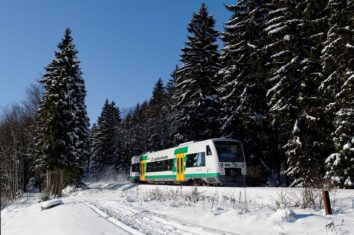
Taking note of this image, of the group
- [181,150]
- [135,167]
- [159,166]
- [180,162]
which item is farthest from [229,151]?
[135,167]

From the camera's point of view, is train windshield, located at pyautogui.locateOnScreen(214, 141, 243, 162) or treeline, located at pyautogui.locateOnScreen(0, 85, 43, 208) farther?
treeline, located at pyautogui.locateOnScreen(0, 85, 43, 208)

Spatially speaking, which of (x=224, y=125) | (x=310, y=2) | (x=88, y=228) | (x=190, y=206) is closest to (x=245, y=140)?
(x=224, y=125)

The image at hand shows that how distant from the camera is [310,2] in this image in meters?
20.7

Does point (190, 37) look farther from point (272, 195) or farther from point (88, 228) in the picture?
point (88, 228)

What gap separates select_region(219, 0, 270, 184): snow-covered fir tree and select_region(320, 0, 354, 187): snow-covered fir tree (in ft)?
26.7

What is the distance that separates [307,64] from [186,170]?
1029cm

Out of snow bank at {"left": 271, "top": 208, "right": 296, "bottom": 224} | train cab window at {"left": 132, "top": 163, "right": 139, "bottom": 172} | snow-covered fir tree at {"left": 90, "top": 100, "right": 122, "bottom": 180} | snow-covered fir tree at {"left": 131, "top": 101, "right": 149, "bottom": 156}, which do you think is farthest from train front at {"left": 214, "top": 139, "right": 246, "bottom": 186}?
snow-covered fir tree at {"left": 90, "top": 100, "right": 122, "bottom": 180}

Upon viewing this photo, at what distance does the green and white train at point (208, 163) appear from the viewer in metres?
21.4

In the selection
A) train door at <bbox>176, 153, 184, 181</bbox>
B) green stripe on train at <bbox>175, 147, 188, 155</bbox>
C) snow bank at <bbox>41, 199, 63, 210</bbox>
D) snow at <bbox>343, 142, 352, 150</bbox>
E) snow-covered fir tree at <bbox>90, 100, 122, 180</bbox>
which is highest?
snow-covered fir tree at <bbox>90, 100, 122, 180</bbox>

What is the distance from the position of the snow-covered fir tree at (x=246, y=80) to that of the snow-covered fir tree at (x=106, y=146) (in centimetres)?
3957

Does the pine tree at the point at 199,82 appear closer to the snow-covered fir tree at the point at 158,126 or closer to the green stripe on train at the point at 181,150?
the green stripe on train at the point at 181,150

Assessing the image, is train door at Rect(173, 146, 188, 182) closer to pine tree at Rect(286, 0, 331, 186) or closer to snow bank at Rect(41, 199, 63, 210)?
pine tree at Rect(286, 0, 331, 186)

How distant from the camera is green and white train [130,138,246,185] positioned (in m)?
21.4

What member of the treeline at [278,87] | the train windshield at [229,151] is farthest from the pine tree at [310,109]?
the train windshield at [229,151]
